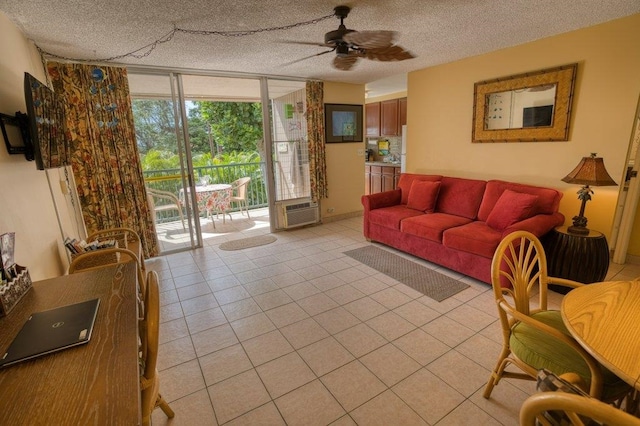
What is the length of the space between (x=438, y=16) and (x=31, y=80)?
2829mm

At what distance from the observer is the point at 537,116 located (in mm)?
3145

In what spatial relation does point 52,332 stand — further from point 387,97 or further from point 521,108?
point 387,97

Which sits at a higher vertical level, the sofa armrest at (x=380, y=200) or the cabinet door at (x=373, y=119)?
the cabinet door at (x=373, y=119)

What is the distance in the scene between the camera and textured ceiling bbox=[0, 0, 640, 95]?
210 centimetres

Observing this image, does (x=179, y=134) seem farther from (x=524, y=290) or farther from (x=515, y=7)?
(x=524, y=290)

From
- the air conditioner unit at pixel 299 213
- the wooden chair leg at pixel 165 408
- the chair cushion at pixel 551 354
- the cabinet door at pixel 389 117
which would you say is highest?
the cabinet door at pixel 389 117

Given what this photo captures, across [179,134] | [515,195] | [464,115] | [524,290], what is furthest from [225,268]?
[464,115]

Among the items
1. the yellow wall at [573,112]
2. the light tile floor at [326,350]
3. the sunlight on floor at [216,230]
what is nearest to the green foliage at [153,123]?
the sunlight on floor at [216,230]

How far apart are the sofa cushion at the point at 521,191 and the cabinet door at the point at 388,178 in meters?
2.74

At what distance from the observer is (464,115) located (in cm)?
382

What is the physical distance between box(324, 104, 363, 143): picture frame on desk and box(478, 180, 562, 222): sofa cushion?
8.18 ft

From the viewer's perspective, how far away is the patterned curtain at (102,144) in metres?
3.19

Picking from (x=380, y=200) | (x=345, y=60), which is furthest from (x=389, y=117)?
(x=345, y=60)

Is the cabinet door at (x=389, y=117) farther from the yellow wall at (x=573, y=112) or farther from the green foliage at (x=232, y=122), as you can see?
the green foliage at (x=232, y=122)
